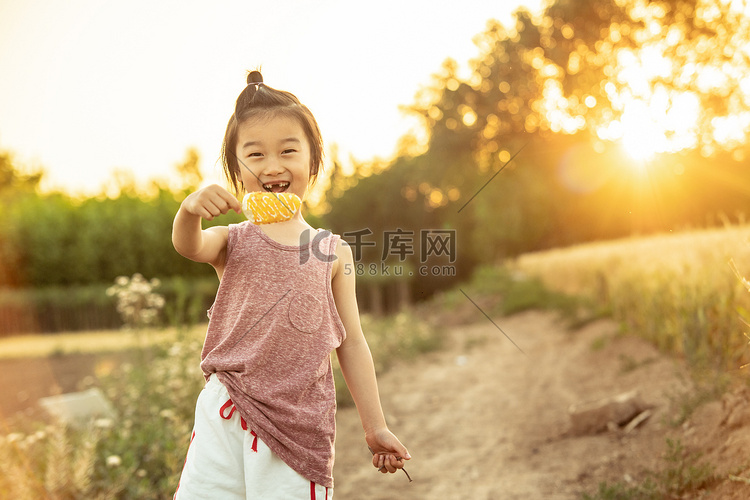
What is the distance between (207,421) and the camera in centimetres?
152

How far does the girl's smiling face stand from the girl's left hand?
0.72m

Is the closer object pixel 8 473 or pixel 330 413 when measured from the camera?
pixel 330 413

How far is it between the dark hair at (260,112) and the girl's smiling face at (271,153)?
0.08 ft

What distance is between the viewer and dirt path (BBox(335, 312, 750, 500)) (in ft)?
11.8

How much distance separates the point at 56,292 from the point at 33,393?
38.3ft

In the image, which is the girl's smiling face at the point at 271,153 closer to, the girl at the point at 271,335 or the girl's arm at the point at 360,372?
the girl at the point at 271,335

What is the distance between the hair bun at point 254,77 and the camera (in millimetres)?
1787

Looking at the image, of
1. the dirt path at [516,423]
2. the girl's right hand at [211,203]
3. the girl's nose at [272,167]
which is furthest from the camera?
the dirt path at [516,423]

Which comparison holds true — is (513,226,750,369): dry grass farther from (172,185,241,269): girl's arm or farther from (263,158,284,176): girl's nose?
(172,185,241,269): girl's arm

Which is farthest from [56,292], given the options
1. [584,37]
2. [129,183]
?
[584,37]

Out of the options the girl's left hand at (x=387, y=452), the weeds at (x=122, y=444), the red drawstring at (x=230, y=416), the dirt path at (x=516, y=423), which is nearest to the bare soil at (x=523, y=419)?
the dirt path at (x=516, y=423)

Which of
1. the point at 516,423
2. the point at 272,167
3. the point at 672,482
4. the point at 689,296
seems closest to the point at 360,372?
the point at 272,167

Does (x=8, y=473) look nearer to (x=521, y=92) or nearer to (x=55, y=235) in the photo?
(x=521, y=92)

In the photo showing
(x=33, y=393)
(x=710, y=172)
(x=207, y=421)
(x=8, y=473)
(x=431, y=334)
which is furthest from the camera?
(x=710, y=172)
